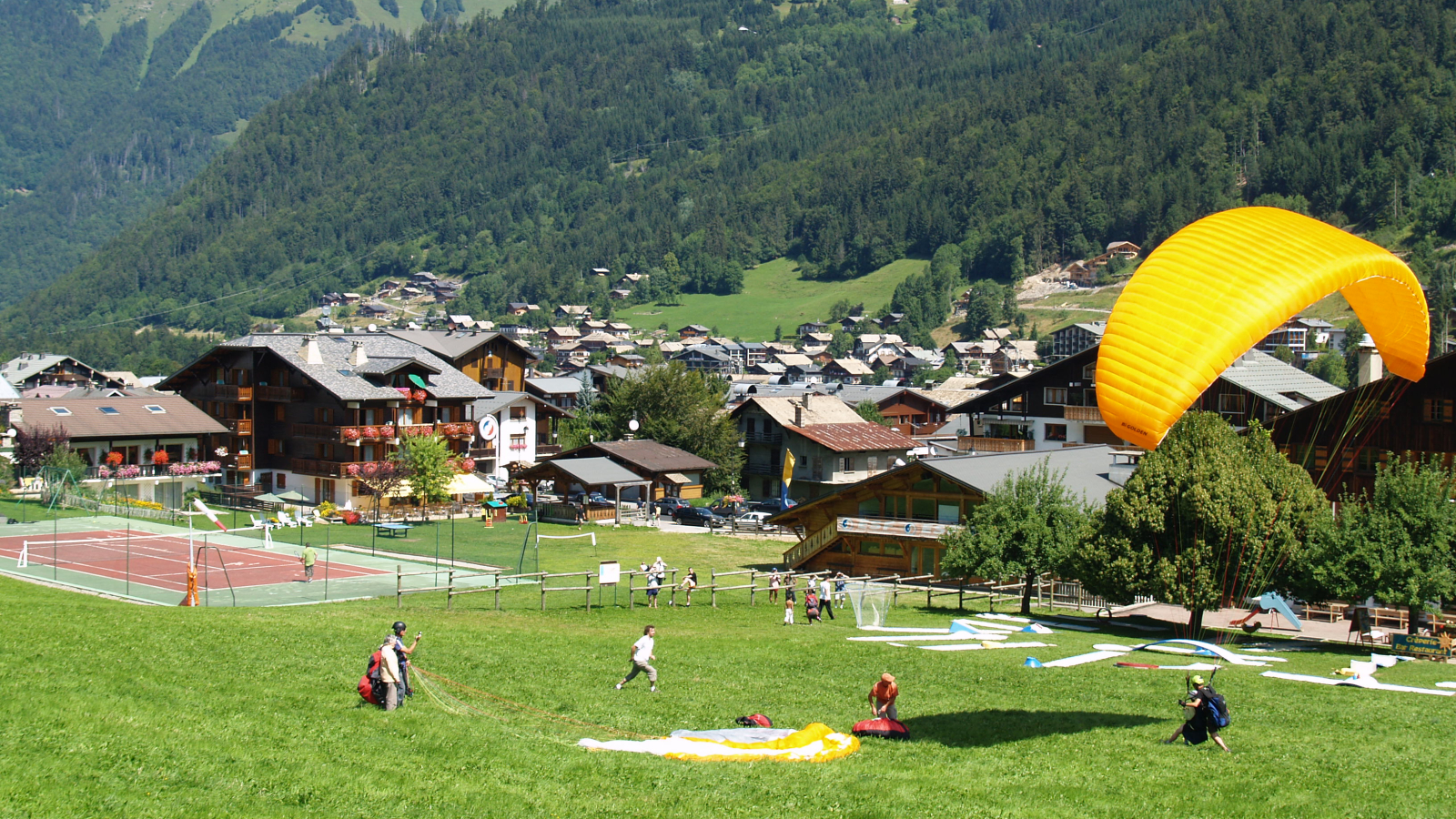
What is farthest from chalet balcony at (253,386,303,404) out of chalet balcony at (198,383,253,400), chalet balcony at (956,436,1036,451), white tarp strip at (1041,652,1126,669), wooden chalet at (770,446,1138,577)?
white tarp strip at (1041,652,1126,669)

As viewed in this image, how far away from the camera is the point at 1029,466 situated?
139 feet

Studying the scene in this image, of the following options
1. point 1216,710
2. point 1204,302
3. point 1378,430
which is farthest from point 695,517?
point 1204,302

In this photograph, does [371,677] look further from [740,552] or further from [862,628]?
[740,552]

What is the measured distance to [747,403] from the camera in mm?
73875

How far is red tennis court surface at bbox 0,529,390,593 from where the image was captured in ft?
115

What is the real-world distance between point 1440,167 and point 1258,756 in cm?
21589

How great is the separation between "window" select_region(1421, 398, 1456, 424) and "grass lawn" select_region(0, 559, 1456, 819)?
15.5m

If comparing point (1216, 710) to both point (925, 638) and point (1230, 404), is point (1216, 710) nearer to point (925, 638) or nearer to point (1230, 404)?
point (925, 638)

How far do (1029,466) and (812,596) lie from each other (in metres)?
14.8

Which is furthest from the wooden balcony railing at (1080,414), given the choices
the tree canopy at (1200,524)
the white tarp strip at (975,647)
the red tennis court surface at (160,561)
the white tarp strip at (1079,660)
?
the white tarp strip at (1079,660)

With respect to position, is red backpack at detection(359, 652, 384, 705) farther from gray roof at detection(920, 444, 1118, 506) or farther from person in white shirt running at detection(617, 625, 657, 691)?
gray roof at detection(920, 444, 1118, 506)

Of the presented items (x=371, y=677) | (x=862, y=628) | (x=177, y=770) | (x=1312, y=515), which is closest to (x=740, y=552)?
(x=862, y=628)

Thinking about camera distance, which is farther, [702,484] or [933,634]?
[702,484]

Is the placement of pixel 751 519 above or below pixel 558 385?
below
